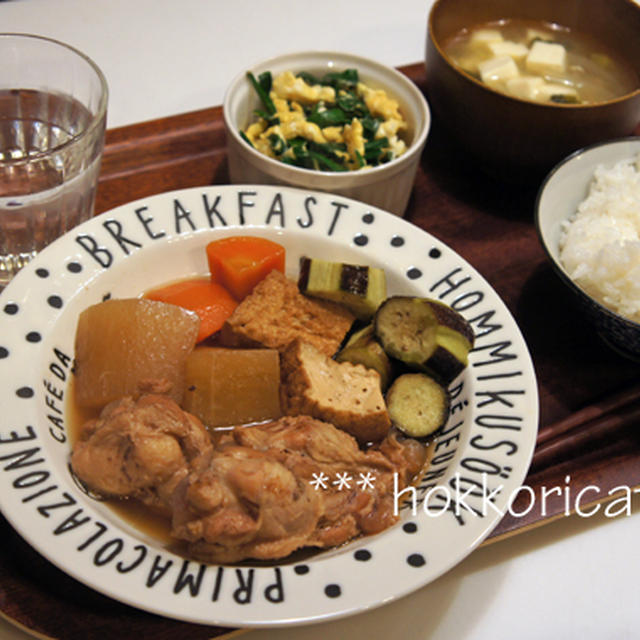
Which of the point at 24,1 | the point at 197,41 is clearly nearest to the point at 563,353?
the point at 197,41

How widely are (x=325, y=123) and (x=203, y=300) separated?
1004 millimetres

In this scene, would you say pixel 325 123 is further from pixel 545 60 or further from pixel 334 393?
pixel 334 393

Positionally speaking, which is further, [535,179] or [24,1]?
[24,1]

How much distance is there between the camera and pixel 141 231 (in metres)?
2.44

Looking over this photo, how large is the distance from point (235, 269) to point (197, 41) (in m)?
2.30

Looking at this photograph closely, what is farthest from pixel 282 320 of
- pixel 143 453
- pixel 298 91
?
pixel 298 91

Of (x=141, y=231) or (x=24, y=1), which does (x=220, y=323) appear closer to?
(x=141, y=231)

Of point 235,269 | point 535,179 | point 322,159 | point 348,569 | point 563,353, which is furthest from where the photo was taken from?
point 535,179

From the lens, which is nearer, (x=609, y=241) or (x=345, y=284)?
(x=345, y=284)

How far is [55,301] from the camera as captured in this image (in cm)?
218

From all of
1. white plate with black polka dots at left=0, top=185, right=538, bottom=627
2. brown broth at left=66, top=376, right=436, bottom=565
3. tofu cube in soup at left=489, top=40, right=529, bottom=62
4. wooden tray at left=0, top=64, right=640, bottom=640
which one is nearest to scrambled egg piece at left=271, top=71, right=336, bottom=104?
wooden tray at left=0, top=64, right=640, bottom=640

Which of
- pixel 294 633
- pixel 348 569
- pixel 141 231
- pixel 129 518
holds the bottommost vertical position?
pixel 294 633

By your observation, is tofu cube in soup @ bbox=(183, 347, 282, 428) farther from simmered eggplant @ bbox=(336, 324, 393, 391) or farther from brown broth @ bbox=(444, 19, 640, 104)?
brown broth @ bbox=(444, 19, 640, 104)

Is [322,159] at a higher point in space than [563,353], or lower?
higher
